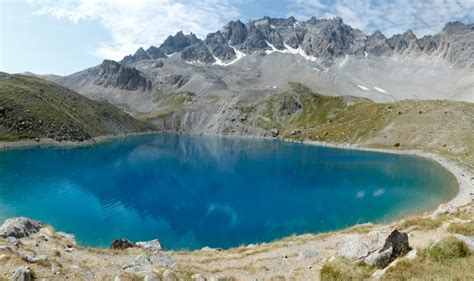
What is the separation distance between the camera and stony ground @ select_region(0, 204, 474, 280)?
19266mm

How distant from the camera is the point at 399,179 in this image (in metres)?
88.9

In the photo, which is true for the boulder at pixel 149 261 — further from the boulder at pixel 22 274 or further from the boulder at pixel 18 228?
the boulder at pixel 18 228

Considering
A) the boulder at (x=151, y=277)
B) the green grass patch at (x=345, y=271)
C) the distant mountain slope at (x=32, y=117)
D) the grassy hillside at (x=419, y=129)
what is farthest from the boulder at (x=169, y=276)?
the distant mountain slope at (x=32, y=117)

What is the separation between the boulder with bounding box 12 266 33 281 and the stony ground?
14.8 inches

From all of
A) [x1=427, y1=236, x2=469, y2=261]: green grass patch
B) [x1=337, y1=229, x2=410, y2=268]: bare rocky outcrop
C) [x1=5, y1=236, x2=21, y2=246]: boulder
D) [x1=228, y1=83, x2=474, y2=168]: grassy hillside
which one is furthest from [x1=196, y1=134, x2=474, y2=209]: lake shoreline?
[x1=5, y1=236, x2=21, y2=246]: boulder

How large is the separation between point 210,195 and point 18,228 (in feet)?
153

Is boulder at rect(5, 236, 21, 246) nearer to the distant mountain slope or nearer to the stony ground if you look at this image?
the stony ground

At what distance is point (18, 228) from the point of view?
97.3 feet

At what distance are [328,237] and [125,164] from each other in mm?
99855

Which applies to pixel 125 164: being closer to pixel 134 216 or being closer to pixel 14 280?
pixel 134 216

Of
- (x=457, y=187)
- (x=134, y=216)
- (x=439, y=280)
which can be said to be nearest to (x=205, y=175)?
(x=134, y=216)

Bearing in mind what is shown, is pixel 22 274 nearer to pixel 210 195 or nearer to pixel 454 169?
pixel 210 195

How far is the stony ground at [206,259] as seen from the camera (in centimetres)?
1927

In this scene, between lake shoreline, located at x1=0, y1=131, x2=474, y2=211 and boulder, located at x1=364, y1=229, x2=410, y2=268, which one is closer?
boulder, located at x1=364, y1=229, x2=410, y2=268
